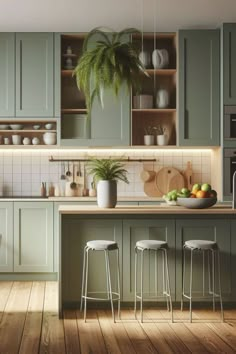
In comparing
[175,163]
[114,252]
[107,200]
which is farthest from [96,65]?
[175,163]

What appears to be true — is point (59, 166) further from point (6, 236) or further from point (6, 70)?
point (6, 70)

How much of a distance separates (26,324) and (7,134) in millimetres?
3066

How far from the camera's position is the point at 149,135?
708cm

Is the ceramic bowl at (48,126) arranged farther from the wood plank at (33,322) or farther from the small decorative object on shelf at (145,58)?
the wood plank at (33,322)

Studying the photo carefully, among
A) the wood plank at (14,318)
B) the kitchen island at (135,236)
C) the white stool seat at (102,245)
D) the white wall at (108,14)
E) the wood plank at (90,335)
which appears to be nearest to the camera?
the wood plank at (90,335)

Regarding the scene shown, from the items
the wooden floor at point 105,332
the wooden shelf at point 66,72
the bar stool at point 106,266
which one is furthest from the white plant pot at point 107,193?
the wooden shelf at point 66,72

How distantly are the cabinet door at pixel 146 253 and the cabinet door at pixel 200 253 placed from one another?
54mm

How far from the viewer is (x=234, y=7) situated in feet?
19.5

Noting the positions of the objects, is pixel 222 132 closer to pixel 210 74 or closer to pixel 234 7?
pixel 210 74

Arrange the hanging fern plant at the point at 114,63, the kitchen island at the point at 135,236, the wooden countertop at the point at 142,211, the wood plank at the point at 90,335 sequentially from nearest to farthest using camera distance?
the wood plank at the point at 90,335, the hanging fern plant at the point at 114,63, the wooden countertop at the point at 142,211, the kitchen island at the point at 135,236

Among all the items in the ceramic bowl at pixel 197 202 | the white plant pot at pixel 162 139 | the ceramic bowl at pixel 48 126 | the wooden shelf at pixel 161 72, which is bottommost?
the ceramic bowl at pixel 197 202

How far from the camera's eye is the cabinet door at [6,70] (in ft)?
22.2

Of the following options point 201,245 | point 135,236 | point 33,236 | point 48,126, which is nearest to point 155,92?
point 48,126

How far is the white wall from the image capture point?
5.73m
